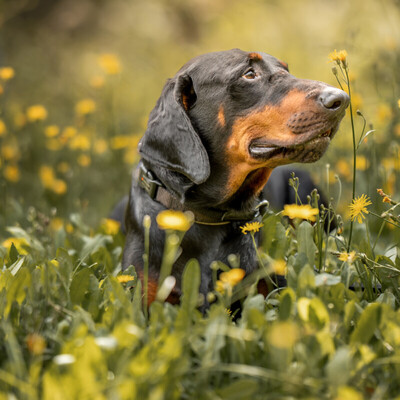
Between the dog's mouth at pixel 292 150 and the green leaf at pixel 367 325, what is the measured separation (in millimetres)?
817

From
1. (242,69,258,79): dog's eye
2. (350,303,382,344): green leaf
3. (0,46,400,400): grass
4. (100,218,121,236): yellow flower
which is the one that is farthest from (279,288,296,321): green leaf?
(100,218,121,236): yellow flower

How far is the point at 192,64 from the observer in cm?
282

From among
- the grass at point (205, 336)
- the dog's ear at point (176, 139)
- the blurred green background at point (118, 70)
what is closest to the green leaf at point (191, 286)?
the grass at point (205, 336)

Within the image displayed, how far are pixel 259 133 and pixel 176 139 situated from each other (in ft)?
1.29

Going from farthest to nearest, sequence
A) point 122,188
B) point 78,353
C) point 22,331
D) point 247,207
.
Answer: point 122,188 < point 247,207 < point 22,331 < point 78,353

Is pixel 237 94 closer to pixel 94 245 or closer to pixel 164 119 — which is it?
pixel 164 119

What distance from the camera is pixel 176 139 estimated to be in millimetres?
2637

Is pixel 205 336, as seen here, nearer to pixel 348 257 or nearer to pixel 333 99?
pixel 348 257

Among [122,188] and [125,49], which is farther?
[125,49]

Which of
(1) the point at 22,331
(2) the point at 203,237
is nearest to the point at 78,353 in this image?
(1) the point at 22,331

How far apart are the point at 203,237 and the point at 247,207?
0.28 metres

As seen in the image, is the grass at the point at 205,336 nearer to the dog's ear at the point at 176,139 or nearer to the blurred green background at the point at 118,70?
the dog's ear at the point at 176,139

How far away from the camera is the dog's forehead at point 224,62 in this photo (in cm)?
270

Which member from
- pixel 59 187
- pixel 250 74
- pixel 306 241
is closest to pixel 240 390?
pixel 306 241
